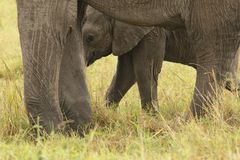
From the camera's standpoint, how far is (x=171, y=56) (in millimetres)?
6824

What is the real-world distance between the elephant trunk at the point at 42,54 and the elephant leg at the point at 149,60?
6.95 feet

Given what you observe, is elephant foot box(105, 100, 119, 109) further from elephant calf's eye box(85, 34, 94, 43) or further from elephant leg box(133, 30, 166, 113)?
elephant calf's eye box(85, 34, 94, 43)

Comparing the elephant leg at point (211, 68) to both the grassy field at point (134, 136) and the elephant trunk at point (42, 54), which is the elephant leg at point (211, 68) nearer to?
the grassy field at point (134, 136)

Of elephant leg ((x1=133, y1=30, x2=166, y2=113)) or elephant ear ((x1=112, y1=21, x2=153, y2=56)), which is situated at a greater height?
elephant ear ((x1=112, y1=21, x2=153, y2=56))

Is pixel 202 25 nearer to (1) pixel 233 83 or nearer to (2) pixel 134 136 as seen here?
(1) pixel 233 83

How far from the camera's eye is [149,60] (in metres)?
6.30

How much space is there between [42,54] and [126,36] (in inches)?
86.9

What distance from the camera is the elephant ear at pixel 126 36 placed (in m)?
6.20

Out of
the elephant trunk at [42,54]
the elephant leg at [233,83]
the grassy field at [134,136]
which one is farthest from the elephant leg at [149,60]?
the elephant trunk at [42,54]

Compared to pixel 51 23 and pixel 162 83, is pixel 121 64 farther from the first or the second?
pixel 51 23

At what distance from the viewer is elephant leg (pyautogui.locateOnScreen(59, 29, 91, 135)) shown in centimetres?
450

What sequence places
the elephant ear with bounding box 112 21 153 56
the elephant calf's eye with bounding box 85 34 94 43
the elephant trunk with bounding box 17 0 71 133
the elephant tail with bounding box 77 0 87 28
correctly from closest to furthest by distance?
1. the elephant trunk with bounding box 17 0 71 133
2. the elephant tail with bounding box 77 0 87 28
3. the elephant ear with bounding box 112 21 153 56
4. the elephant calf's eye with bounding box 85 34 94 43

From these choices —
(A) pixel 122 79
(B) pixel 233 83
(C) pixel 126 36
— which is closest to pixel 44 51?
(B) pixel 233 83

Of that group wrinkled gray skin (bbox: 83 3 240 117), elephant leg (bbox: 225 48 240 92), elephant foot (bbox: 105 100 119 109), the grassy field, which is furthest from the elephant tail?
elephant foot (bbox: 105 100 119 109)
